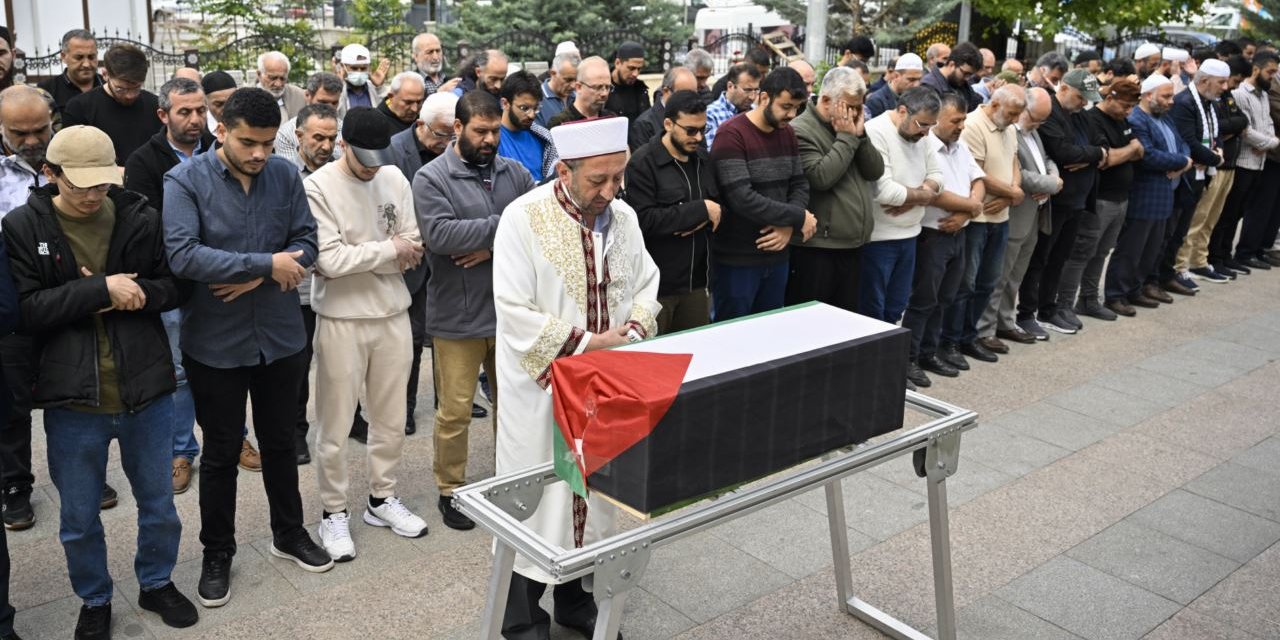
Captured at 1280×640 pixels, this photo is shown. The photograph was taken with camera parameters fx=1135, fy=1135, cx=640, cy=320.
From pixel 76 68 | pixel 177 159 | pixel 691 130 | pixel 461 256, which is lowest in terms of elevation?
pixel 461 256

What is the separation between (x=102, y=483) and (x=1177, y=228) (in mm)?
9127

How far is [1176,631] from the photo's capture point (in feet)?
14.6

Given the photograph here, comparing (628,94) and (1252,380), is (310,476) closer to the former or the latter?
(628,94)

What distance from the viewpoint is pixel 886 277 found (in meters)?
7.19

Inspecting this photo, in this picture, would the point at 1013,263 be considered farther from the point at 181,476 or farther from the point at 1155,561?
the point at 181,476

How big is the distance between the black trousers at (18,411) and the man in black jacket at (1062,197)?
668cm

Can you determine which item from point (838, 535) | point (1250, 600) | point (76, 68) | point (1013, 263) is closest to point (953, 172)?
point (1013, 263)

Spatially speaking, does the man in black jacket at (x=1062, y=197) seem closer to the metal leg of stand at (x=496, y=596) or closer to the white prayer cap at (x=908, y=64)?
the white prayer cap at (x=908, y=64)

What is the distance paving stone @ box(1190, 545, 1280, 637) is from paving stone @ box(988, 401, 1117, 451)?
152 centimetres

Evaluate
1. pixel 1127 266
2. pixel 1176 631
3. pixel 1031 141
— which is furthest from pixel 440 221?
pixel 1127 266

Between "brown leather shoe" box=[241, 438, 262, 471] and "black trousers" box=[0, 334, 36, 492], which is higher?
"black trousers" box=[0, 334, 36, 492]

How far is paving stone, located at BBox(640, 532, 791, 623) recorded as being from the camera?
4547 mm

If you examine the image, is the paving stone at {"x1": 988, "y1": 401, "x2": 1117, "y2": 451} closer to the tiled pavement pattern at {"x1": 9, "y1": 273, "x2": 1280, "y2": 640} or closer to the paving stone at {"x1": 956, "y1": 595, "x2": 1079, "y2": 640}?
the tiled pavement pattern at {"x1": 9, "y1": 273, "x2": 1280, "y2": 640}

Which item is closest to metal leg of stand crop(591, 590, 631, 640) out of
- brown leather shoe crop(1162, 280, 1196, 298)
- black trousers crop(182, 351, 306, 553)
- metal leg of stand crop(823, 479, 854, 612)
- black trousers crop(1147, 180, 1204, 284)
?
metal leg of stand crop(823, 479, 854, 612)
